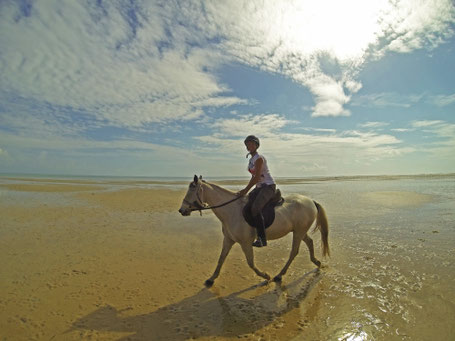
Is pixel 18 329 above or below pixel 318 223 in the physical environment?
below

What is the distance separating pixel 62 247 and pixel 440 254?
432 inches

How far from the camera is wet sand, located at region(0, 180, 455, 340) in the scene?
376 cm

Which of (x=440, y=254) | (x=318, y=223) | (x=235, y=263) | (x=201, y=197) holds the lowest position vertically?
(x=235, y=263)

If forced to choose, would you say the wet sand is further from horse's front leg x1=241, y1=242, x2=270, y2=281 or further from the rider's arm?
the rider's arm

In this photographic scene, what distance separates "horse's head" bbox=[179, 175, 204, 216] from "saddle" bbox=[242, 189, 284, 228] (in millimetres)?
1056

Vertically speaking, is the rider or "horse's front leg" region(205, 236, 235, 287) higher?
the rider

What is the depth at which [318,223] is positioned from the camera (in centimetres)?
681

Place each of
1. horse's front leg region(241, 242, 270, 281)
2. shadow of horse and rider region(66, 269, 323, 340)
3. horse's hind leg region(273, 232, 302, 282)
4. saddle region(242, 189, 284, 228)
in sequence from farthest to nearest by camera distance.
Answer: horse's hind leg region(273, 232, 302, 282)
saddle region(242, 189, 284, 228)
horse's front leg region(241, 242, 270, 281)
shadow of horse and rider region(66, 269, 323, 340)

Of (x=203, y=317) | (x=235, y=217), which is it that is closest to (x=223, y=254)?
Result: (x=235, y=217)

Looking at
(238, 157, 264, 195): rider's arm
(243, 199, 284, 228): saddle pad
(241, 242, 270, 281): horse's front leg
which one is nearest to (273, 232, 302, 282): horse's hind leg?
(241, 242, 270, 281): horse's front leg

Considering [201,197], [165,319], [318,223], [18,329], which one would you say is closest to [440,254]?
[318,223]

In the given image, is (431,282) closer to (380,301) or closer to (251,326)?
(380,301)

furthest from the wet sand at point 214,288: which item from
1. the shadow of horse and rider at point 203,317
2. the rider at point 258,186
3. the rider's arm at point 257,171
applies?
the rider's arm at point 257,171

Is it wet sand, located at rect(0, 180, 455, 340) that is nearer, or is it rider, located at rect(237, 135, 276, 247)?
wet sand, located at rect(0, 180, 455, 340)
